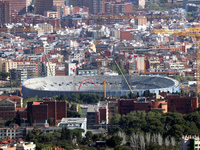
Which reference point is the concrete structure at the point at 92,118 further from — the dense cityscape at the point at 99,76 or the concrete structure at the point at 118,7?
the concrete structure at the point at 118,7

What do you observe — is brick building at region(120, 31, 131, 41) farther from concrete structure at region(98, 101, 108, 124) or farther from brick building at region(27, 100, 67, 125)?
brick building at region(27, 100, 67, 125)

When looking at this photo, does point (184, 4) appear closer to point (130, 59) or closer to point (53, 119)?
point (130, 59)

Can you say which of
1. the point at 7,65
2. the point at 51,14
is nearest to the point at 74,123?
the point at 7,65

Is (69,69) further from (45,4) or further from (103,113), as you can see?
(45,4)

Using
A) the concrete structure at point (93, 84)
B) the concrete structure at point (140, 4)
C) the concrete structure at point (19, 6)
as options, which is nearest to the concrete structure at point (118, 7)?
the concrete structure at point (140, 4)

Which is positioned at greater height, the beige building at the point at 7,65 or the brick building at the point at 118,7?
the brick building at the point at 118,7

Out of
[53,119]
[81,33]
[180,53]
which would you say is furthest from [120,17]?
[53,119]
